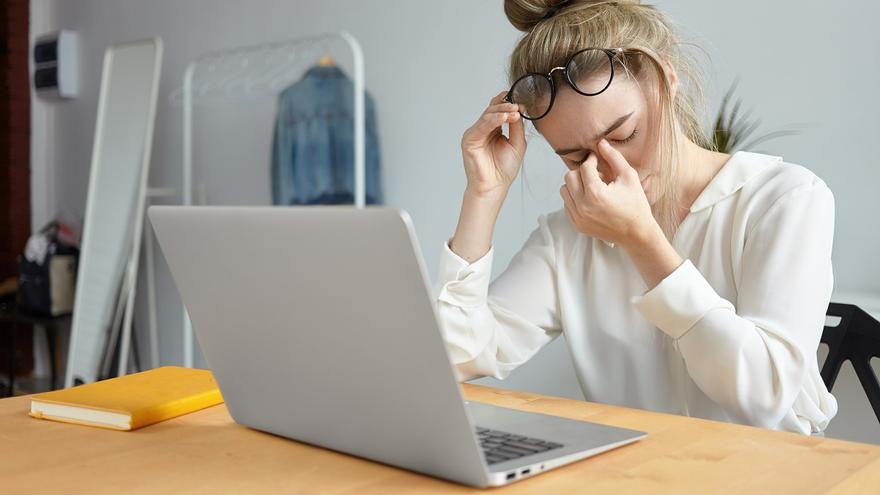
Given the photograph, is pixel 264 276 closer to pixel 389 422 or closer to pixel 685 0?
Answer: pixel 389 422

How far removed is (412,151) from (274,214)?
245 centimetres

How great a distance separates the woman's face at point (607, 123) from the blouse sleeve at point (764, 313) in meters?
0.19

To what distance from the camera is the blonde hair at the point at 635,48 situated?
1361 mm

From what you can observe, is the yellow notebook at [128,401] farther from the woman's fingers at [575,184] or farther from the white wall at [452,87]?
Result: the white wall at [452,87]

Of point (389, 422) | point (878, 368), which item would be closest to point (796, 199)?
point (389, 422)

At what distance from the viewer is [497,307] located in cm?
157

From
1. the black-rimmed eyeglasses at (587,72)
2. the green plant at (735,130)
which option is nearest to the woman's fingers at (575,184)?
the black-rimmed eyeglasses at (587,72)

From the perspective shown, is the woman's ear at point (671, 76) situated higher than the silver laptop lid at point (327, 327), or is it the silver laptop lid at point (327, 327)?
the woman's ear at point (671, 76)

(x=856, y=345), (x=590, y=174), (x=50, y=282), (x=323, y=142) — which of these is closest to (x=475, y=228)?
(x=590, y=174)

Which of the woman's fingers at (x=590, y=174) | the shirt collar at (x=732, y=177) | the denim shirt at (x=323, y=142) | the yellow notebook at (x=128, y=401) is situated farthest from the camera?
the denim shirt at (x=323, y=142)

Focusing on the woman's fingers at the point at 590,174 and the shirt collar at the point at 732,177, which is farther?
the shirt collar at the point at 732,177

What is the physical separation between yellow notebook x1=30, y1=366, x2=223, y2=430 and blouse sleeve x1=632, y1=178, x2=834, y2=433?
0.53 meters

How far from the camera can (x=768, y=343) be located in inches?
46.4

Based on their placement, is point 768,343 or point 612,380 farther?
point 612,380
